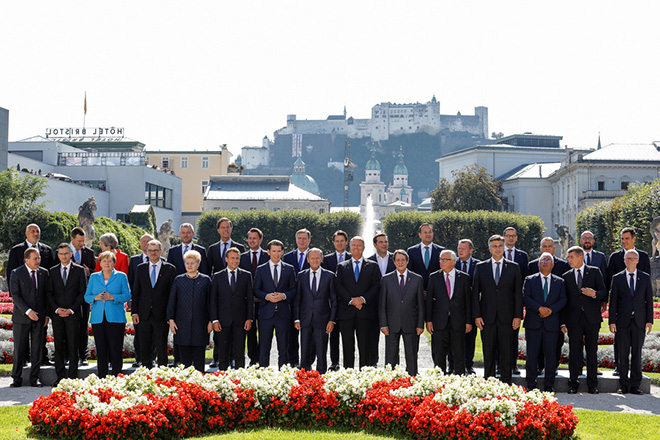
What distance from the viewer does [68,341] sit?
11.8m

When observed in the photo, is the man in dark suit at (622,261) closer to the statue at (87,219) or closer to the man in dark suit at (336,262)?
the man in dark suit at (336,262)

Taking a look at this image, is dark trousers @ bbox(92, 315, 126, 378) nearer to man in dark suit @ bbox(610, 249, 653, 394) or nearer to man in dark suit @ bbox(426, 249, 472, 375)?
man in dark suit @ bbox(426, 249, 472, 375)

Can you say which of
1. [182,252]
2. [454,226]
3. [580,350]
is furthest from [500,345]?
[454,226]

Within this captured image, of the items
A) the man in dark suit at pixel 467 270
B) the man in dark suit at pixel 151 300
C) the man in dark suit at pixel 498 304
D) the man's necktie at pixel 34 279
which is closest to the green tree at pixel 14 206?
the man's necktie at pixel 34 279

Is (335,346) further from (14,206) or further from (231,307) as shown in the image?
(14,206)

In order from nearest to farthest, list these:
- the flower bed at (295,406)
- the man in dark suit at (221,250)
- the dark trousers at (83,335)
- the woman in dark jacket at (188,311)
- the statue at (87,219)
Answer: the flower bed at (295,406) → the woman in dark jacket at (188,311) → the dark trousers at (83,335) → the man in dark suit at (221,250) → the statue at (87,219)

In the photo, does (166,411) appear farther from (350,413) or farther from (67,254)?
(67,254)

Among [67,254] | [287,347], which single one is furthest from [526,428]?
[67,254]

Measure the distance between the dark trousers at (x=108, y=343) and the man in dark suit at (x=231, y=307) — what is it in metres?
1.29

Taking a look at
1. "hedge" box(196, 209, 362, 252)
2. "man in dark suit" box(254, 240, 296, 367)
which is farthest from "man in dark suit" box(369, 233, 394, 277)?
"hedge" box(196, 209, 362, 252)

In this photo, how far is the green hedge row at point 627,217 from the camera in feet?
147

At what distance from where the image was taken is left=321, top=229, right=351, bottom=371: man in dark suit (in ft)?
41.0

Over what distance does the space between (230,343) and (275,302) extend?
2.78ft

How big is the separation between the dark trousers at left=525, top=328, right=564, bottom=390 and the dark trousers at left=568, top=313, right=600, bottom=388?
0.79ft
